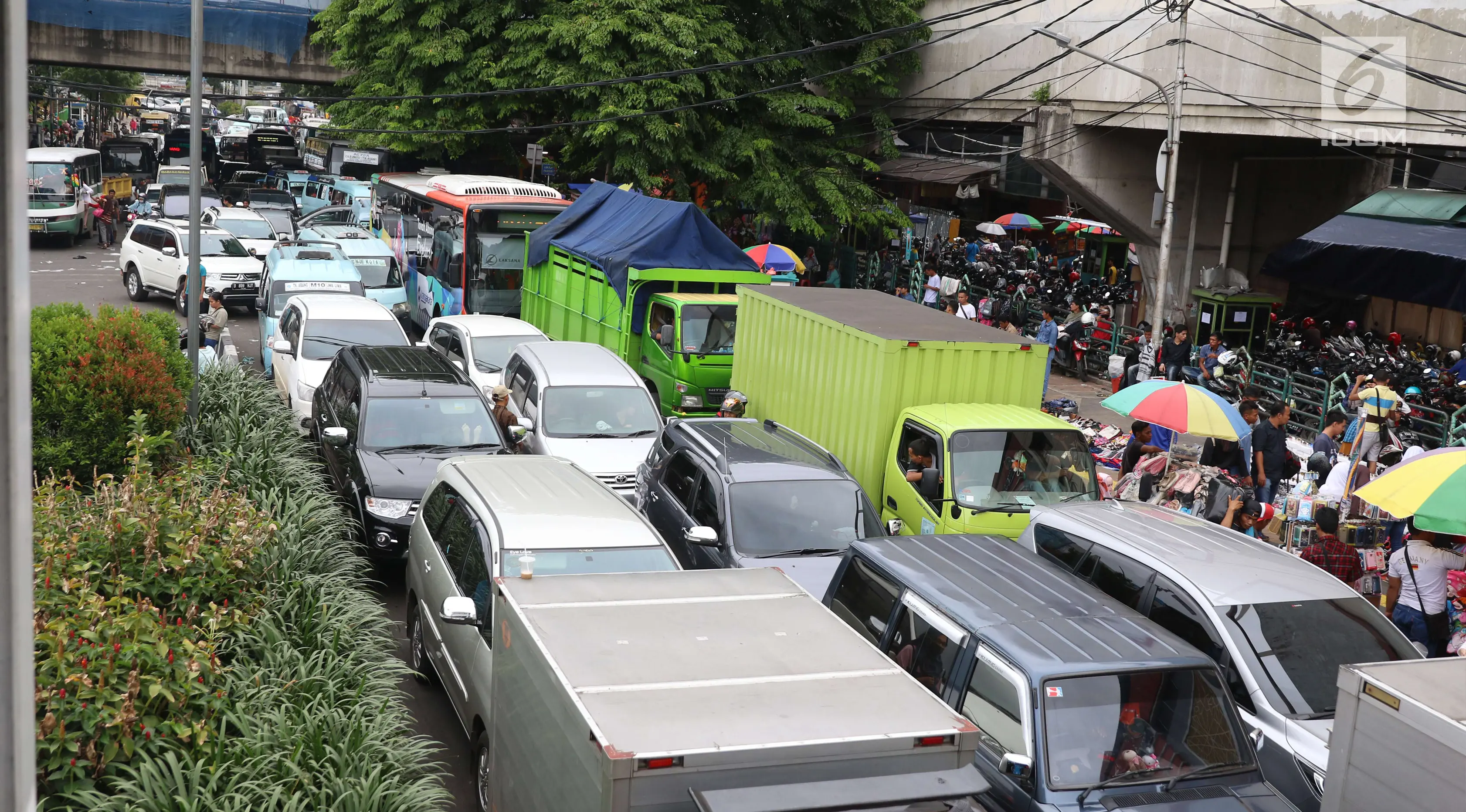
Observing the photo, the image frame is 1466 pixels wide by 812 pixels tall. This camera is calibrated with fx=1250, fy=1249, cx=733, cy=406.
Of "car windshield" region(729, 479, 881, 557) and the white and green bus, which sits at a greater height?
the white and green bus

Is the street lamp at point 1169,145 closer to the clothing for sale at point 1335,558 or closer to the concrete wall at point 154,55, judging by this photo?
the clothing for sale at point 1335,558

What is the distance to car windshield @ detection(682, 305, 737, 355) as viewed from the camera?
16422 millimetres

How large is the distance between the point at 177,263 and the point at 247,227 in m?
4.21

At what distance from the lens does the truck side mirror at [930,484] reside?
1020 cm

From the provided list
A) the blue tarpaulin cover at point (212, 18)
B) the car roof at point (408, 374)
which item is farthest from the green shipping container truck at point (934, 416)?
the blue tarpaulin cover at point (212, 18)

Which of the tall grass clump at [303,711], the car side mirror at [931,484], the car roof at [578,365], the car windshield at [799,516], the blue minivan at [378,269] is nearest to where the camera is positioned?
the tall grass clump at [303,711]

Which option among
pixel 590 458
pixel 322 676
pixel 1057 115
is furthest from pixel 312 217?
pixel 322 676

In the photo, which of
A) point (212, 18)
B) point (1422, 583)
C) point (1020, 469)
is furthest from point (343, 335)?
point (212, 18)

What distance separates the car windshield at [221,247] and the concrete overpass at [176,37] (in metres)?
13.4

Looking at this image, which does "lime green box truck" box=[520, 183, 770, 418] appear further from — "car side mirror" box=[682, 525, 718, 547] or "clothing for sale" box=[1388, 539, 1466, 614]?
"clothing for sale" box=[1388, 539, 1466, 614]

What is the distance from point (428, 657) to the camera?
859cm

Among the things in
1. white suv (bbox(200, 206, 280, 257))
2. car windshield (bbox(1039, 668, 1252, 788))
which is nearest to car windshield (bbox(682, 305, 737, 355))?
car windshield (bbox(1039, 668, 1252, 788))

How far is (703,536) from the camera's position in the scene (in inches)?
351

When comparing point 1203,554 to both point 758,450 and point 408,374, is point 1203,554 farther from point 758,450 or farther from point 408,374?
point 408,374
